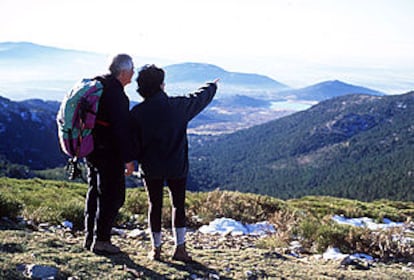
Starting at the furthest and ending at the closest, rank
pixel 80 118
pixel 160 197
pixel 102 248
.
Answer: pixel 160 197 → pixel 102 248 → pixel 80 118

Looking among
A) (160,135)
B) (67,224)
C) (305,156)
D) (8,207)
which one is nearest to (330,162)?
(305,156)

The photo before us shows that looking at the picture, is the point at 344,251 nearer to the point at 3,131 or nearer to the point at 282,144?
the point at 3,131

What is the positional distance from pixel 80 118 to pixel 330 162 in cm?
15970

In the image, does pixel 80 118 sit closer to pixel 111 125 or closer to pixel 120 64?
pixel 111 125

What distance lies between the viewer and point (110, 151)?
14.2ft

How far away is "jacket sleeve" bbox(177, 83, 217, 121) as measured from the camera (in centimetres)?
472

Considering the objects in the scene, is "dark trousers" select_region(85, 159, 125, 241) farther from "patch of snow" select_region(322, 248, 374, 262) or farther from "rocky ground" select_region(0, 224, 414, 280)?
"patch of snow" select_region(322, 248, 374, 262)

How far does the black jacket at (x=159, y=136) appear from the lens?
14.7 feet

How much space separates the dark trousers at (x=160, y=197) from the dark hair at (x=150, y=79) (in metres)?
0.98

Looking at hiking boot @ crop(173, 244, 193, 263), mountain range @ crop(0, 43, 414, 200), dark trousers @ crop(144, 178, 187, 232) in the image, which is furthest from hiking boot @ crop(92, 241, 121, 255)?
mountain range @ crop(0, 43, 414, 200)

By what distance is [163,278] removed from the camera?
4031 millimetres

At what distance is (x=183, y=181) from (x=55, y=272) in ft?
5.45

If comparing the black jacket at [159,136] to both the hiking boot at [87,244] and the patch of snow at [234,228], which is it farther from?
the patch of snow at [234,228]

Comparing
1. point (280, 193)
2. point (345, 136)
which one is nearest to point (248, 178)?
point (280, 193)
